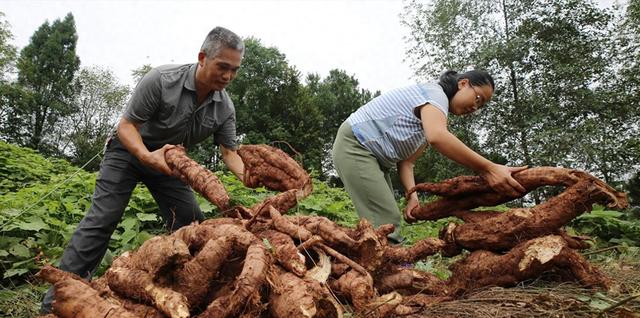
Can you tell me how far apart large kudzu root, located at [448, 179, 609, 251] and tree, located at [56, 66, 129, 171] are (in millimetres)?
32987

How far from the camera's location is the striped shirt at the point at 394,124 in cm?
293

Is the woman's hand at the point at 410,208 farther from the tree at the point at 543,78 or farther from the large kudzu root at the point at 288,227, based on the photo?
the tree at the point at 543,78

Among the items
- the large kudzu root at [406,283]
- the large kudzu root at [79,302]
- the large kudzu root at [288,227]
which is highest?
the large kudzu root at [288,227]

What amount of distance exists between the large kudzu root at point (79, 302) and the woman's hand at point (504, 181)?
1974 millimetres

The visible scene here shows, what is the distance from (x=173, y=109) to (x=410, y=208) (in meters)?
1.87

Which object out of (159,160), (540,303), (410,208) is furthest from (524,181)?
(159,160)

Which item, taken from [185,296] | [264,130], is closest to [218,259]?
[185,296]

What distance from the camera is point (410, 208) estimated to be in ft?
10.0

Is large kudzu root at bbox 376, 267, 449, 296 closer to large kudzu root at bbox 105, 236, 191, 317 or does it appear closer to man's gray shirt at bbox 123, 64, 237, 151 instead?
large kudzu root at bbox 105, 236, 191, 317

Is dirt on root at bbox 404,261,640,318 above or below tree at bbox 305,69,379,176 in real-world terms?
above

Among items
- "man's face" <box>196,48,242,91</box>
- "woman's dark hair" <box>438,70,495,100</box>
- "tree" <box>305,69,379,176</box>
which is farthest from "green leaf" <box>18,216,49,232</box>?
"tree" <box>305,69,379,176</box>

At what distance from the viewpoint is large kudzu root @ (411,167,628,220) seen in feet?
7.34

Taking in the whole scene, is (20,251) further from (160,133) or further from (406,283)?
(406,283)

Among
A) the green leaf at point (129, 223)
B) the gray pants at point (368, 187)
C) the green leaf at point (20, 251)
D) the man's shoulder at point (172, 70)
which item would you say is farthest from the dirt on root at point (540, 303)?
the green leaf at point (129, 223)
